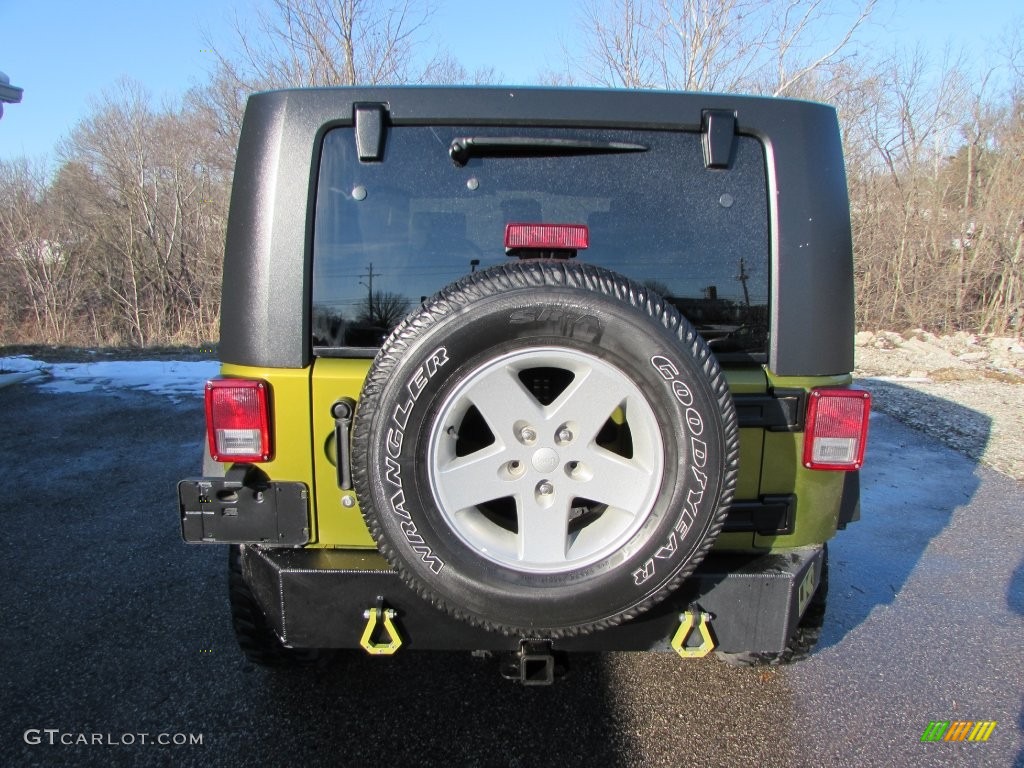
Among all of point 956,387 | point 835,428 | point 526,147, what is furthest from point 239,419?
point 956,387

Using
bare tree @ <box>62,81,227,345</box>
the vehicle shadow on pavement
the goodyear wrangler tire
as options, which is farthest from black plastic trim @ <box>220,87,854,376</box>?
bare tree @ <box>62,81,227,345</box>

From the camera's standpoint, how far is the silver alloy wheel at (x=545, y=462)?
5.37 feet

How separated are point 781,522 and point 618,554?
652 millimetres

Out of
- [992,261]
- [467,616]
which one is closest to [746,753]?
[467,616]

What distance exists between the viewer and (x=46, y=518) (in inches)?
162

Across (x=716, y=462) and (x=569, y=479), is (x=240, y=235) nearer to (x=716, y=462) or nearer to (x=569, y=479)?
(x=569, y=479)

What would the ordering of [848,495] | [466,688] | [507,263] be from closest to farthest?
[507,263] < [848,495] < [466,688]

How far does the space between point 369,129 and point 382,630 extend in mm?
1546

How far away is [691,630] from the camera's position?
188 centimetres

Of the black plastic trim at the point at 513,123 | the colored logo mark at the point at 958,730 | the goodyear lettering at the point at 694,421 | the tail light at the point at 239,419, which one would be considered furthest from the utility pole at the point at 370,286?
the colored logo mark at the point at 958,730

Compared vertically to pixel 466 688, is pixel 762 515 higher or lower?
higher

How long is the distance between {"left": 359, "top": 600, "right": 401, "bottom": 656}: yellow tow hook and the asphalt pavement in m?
0.51

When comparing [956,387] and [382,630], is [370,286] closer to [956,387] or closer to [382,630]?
[382,630]

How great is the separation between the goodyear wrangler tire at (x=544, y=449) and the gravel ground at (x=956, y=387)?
17.9ft
